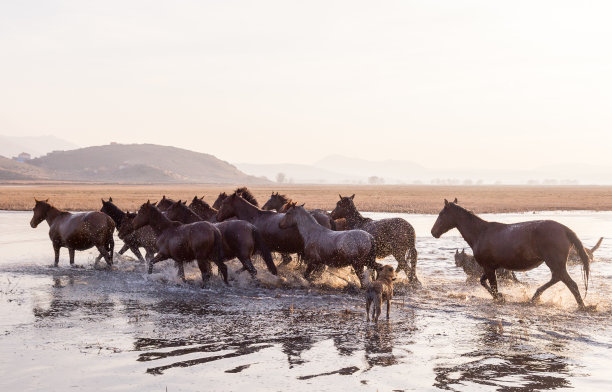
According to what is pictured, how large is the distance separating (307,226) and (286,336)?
15.6 ft

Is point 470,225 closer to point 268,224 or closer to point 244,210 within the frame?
point 268,224

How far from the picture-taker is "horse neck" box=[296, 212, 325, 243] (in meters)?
13.6

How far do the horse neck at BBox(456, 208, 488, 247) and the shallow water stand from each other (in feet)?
4.05

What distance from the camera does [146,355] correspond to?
8.04 meters

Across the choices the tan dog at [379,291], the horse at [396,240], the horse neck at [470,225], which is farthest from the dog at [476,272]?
the tan dog at [379,291]

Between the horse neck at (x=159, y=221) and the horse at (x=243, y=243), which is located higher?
the horse neck at (x=159, y=221)

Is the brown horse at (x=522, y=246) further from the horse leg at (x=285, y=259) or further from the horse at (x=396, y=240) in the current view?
the horse leg at (x=285, y=259)

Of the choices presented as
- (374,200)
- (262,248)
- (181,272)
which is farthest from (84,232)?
(374,200)

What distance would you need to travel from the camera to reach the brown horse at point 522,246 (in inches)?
447

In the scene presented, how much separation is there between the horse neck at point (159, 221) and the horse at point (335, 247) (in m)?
3.09

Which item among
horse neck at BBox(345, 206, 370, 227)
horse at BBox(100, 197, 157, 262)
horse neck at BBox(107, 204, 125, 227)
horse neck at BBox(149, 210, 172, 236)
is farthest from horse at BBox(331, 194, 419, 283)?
horse neck at BBox(107, 204, 125, 227)

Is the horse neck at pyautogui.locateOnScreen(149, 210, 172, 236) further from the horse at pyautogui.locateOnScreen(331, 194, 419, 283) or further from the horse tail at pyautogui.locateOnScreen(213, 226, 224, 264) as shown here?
the horse at pyautogui.locateOnScreen(331, 194, 419, 283)

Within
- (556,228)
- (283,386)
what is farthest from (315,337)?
(556,228)

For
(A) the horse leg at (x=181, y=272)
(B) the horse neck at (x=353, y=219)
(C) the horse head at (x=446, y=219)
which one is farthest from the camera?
(B) the horse neck at (x=353, y=219)
